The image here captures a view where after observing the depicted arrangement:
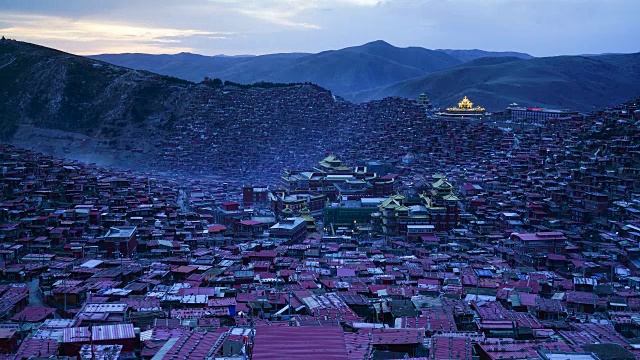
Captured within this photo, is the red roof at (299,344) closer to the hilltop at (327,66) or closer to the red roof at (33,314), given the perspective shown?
the red roof at (33,314)

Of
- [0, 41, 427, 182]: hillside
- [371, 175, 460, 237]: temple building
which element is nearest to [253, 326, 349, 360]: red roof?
[371, 175, 460, 237]: temple building

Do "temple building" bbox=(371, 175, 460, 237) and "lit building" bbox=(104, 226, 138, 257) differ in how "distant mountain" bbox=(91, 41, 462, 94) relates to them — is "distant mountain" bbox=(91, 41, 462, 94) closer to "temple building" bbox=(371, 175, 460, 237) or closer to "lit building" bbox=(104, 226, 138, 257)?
"temple building" bbox=(371, 175, 460, 237)

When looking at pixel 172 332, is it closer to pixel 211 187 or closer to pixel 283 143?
pixel 211 187

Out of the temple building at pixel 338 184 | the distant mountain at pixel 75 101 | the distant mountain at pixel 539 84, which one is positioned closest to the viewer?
the temple building at pixel 338 184

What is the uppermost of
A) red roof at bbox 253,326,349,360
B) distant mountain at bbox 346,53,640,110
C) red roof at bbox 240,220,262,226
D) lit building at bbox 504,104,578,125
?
distant mountain at bbox 346,53,640,110

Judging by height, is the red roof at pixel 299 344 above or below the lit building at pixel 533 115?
below

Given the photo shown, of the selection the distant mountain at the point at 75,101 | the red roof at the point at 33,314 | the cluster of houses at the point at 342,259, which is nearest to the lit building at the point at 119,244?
the cluster of houses at the point at 342,259
